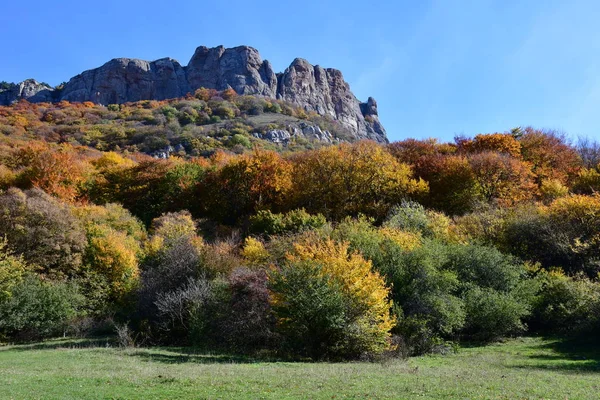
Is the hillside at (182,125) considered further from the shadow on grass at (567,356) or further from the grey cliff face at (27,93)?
the shadow on grass at (567,356)

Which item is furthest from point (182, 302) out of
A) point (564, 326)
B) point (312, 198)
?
point (312, 198)

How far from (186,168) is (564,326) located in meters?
49.2

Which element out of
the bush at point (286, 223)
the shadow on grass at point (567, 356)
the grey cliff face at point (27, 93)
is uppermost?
the grey cliff face at point (27, 93)

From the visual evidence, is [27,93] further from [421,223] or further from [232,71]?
[421,223]

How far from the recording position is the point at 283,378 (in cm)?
1566

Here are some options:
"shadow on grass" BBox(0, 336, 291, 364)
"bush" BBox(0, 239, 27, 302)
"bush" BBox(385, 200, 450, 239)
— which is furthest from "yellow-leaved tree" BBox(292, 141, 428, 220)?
"bush" BBox(0, 239, 27, 302)

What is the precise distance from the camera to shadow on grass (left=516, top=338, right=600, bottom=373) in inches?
806

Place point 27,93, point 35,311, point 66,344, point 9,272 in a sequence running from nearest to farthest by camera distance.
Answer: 1. point 66,344
2. point 35,311
3. point 9,272
4. point 27,93

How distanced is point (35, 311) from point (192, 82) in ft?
470

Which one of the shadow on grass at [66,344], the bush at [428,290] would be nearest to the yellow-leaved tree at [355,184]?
the bush at [428,290]

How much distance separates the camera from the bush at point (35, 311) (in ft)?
104

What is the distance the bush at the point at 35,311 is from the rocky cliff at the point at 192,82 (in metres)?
130

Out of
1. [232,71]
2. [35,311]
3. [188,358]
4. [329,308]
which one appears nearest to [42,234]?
[35,311]

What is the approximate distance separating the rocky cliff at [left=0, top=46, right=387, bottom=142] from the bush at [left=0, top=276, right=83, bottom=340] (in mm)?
130345
